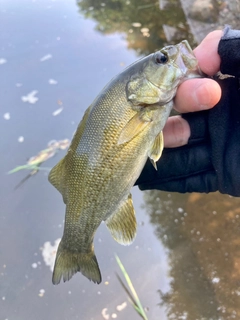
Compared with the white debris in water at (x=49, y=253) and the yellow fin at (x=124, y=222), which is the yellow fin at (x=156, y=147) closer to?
the yellow fin at (x=124, y=222)

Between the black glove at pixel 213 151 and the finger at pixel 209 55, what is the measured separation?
29 mm

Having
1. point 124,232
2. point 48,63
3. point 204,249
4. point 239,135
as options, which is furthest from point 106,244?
point 48,63

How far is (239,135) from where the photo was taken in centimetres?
205

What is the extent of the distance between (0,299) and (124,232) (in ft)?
5.40

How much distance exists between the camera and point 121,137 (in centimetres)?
166

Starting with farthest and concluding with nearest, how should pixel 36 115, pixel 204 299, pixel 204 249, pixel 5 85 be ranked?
pixel 5 85, pixel 36 115, pixel 204 249, pixel 204 299

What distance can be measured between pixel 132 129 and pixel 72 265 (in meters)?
0.78

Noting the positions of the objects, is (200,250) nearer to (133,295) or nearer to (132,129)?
(133,295)

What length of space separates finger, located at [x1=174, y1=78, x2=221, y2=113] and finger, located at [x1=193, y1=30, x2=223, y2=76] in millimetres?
191

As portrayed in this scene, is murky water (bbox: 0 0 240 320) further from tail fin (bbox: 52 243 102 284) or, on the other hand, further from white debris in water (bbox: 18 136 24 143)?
tail fin (bbox: 52 243 102 284)

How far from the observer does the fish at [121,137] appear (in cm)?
167

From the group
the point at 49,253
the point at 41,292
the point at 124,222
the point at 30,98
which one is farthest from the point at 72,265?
the point at 30,98

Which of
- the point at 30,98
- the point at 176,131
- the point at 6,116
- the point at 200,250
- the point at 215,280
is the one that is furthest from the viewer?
the point at 30,98

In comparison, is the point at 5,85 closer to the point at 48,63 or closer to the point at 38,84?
the point at 38,84
